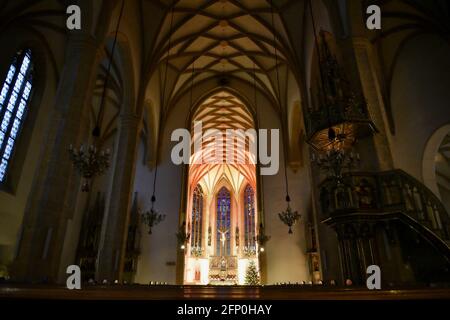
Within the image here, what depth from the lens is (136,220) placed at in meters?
16.0

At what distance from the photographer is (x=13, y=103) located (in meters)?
11.3

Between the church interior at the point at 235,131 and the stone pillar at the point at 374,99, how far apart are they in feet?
0.12

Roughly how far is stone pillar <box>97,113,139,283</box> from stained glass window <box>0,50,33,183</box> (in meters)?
4.21

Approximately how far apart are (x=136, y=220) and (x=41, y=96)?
8.10 m

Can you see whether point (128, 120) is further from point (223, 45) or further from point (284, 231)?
point (284, 231)

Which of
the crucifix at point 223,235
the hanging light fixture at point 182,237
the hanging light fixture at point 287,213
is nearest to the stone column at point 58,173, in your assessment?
the hanging light fixture at point 182,237

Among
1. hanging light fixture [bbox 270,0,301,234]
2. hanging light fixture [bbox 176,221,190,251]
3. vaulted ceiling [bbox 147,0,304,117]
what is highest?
vaulted ceiling [bbox 147,0,304,117]

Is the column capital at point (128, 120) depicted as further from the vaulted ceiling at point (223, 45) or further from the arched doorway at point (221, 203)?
the arched doorway at point (221, 203)

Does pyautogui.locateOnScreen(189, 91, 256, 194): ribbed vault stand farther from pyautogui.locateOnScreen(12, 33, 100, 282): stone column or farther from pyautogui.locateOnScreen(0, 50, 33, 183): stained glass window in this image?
pyautogui.locateOnScreen(12, 33, 100, 282): stone column

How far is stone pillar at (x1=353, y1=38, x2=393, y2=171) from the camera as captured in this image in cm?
684

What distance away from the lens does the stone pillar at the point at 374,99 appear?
6840 millimetres

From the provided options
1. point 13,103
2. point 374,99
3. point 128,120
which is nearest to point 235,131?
point 128,120

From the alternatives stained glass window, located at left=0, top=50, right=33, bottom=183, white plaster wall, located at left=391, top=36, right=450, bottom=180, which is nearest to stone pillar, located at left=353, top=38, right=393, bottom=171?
white plaster wall, located at left=391, top=36, right=450, bottom=180
